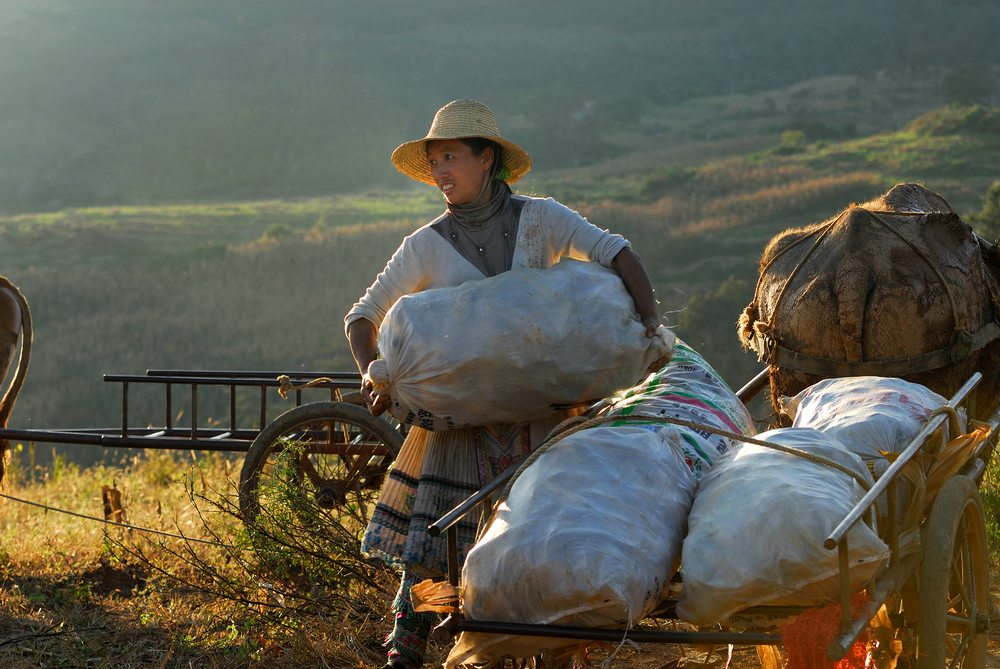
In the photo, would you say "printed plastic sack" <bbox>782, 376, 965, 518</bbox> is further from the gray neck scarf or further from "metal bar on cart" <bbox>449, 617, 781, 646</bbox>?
the gray neck scarf

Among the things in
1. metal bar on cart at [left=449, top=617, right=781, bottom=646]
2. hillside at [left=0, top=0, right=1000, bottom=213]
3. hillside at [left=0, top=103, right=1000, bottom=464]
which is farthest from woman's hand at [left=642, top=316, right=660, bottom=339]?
hillside at [left=0, top=0, right=1000, bottom=213]

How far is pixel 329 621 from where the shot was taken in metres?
4.70

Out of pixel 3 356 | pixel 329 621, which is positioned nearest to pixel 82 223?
pixel 3 356

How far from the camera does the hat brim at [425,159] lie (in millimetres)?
3958

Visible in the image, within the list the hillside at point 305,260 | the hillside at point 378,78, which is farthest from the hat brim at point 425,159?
the hillside at point 378,78

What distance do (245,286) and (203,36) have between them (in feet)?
147

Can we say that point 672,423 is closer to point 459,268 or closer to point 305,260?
point 459,268

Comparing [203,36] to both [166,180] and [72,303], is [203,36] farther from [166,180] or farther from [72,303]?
[72,303]

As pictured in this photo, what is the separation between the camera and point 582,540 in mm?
2570

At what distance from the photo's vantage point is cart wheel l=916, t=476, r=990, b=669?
9.58ft

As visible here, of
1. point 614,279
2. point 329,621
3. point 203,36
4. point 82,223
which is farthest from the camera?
point 203,36

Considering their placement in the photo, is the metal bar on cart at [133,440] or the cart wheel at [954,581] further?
the metal bar on cart at [133,440]

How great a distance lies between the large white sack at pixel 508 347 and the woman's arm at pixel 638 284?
0.09 metres

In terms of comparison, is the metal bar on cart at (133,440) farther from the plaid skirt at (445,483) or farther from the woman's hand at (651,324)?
the woman's hand at (651,324)
